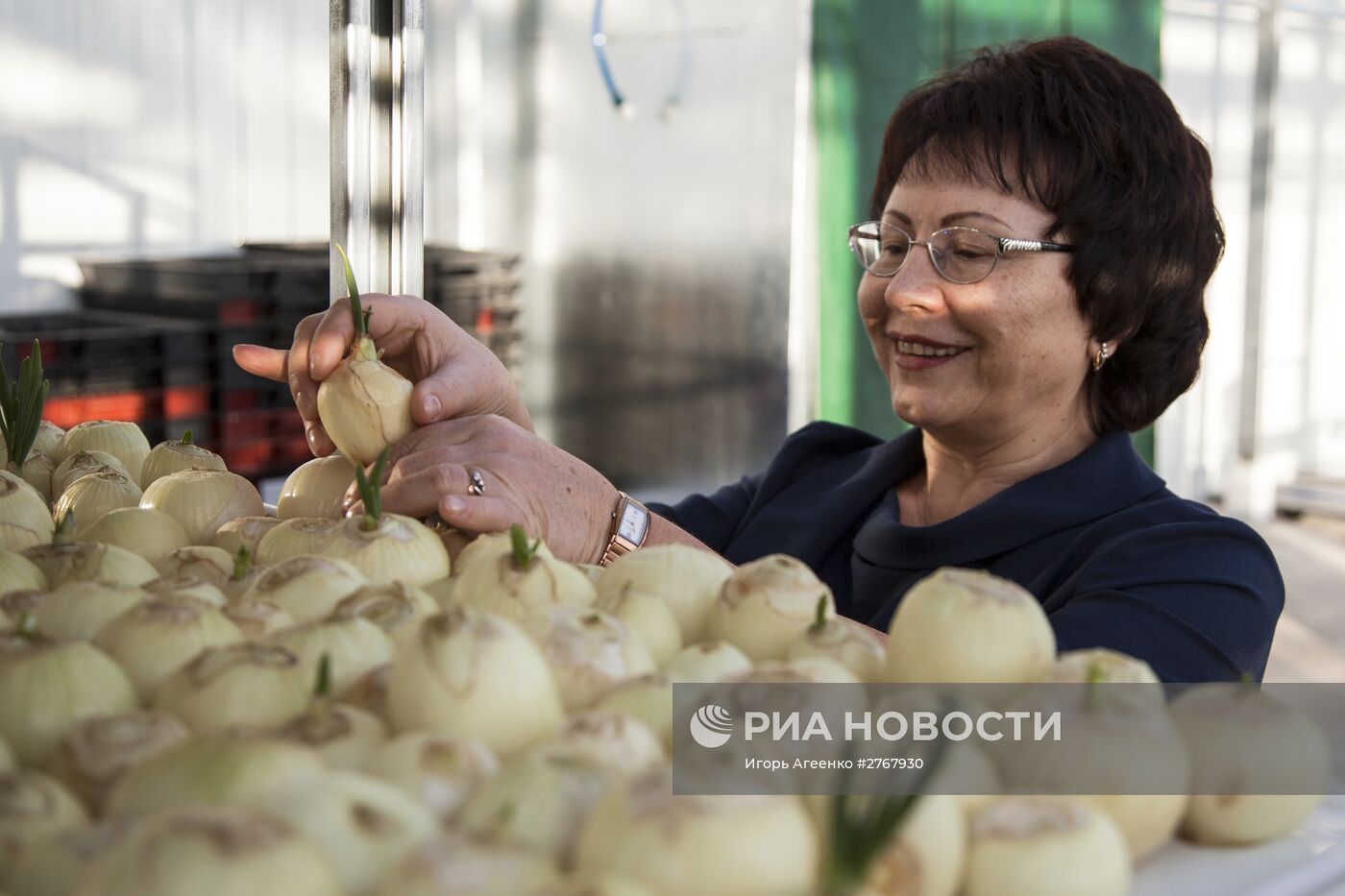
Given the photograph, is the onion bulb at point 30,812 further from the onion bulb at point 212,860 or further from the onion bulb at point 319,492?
the onion bulb at point 319,492

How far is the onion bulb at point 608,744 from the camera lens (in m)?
0.51

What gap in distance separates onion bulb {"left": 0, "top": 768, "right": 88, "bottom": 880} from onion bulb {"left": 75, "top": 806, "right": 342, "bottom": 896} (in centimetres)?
5

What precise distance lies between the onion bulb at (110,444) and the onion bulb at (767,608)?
722 millimetres

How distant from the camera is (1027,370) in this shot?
139 cm

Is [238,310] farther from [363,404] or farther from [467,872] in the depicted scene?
[467,872]

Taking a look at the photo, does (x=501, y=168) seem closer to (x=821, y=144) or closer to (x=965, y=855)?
(x=821, y=144)

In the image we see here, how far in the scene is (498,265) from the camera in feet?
13.0

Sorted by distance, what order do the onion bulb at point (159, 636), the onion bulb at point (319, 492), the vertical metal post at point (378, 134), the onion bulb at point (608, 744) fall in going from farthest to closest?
the vertical metal post at point (378, 134) → the onion bulb at point (319, 492) → the onion bulb at point (159, 636) → the onion bulb at point (608, 744)

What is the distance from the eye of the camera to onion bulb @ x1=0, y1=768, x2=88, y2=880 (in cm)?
47

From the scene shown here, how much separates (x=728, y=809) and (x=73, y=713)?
28 cm

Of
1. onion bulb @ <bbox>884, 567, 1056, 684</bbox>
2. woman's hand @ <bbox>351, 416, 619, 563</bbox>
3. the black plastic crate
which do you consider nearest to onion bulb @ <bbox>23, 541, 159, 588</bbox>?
woman's hand @ <bbox>351, 416, 619, 563</bbox>

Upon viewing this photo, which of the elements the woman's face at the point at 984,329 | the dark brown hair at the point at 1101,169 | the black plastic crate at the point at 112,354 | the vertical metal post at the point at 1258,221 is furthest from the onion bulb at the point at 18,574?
the vertical metal post at the point at 1258,221

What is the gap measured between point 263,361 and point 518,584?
65cm

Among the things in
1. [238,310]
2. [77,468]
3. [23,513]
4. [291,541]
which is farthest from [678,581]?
[238,310]
